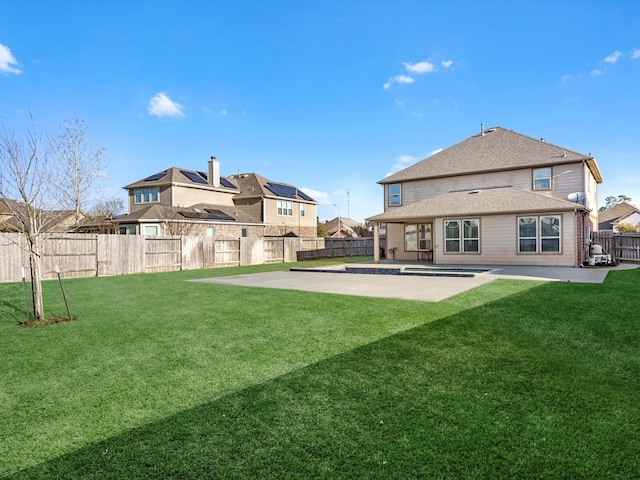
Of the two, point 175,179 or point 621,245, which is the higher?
point 175,179

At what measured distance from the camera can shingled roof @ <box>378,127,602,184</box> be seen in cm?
1842

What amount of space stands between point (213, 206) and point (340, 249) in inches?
481

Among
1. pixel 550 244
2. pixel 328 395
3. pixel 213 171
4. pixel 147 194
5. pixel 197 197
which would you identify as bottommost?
pixel 328 395

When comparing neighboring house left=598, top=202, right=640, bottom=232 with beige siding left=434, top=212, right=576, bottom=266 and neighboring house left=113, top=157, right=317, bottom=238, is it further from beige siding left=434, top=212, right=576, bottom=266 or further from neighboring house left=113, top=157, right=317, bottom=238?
neighboring house left=113, top=157, right=317, bottom=238

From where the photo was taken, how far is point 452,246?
18.0 m

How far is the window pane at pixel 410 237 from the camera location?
2147cm

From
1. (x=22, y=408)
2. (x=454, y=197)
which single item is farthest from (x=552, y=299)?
(x=454, y=197)

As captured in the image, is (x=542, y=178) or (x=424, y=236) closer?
(x=542, y=178)

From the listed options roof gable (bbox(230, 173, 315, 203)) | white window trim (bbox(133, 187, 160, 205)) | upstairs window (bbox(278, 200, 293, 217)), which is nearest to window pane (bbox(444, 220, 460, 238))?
roof gable (bbox(230, 173, 315, 203))

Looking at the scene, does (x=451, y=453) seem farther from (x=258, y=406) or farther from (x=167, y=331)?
(x=167, y=331)

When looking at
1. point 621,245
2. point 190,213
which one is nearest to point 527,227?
point 621,245

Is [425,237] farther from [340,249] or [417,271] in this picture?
[340,249]

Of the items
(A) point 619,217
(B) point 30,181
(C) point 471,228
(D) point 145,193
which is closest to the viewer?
(B) point 30,181

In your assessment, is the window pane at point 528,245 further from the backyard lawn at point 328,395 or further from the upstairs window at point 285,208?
the upstairs window at point 285,208
